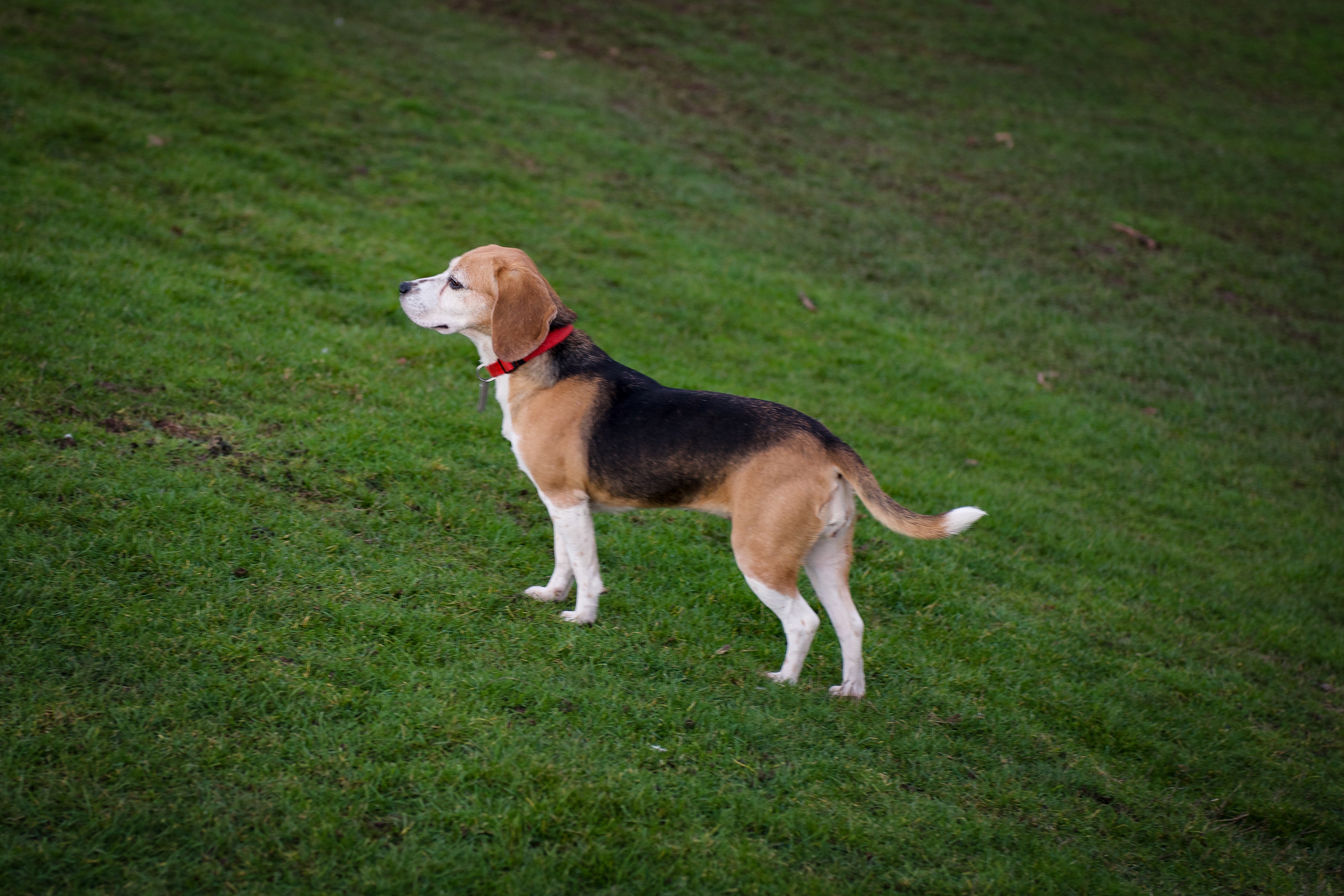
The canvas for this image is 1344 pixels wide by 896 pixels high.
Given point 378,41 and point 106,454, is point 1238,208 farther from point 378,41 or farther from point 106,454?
point 106,454

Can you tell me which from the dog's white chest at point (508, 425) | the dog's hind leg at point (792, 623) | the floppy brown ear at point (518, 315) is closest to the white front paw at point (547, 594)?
the dog's white chest at point (508, 425)

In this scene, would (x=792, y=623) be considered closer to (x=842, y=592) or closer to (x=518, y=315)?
(x=842, y=592)

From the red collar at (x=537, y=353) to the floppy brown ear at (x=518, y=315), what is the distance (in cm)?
5

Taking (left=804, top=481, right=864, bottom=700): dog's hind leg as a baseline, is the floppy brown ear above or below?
above

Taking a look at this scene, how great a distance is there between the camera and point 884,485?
823 centimetres

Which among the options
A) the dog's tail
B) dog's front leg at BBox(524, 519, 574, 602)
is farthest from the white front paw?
the dog's tail

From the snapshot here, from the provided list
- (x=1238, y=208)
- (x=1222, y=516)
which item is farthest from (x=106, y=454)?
(x=1238, y=208)

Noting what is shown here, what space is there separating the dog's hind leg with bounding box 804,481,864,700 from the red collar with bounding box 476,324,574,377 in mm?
1858

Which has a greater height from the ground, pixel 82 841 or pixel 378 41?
pixel 378 41

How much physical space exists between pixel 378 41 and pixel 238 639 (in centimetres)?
1585

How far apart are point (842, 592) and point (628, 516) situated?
2.33 metres

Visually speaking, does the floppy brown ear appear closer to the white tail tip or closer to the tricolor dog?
the tricolor dog

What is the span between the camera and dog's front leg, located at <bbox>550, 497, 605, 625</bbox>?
5250 millimetres

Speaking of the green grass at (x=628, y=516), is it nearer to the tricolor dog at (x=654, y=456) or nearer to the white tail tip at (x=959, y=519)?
the tricolor dog at (x=654, y=456)
